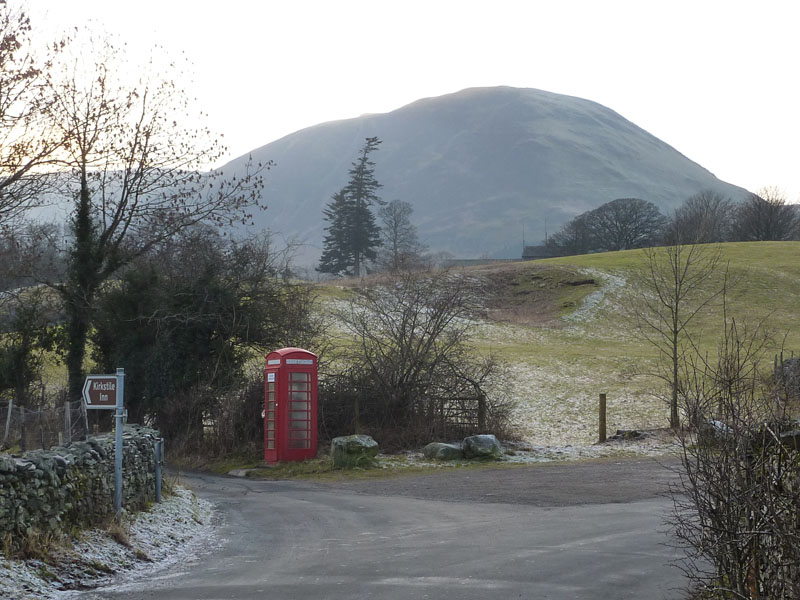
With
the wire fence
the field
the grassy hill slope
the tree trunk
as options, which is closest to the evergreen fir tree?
the grassy hill slope

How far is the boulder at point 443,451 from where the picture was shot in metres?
20.3

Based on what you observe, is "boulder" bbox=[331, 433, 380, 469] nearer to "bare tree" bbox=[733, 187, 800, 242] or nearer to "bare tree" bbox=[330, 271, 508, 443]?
"bare tree" bbox=[330, 271, 508, 443]

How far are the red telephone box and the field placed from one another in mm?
7000

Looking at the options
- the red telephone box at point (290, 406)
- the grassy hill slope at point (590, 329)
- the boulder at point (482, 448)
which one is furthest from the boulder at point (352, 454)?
the grassy hill slope at point (590, 329)

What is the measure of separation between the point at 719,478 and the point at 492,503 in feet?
26.9

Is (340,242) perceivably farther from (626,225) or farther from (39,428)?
(39,428)

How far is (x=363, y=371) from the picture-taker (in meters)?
22.6

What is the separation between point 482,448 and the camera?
20.3m

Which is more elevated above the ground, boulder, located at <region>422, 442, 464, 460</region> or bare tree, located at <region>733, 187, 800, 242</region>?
bare tree, located at <region>733, 187, 800, 242</region>

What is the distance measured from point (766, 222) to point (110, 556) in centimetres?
9503

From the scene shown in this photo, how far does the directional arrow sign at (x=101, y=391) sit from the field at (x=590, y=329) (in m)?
12.4

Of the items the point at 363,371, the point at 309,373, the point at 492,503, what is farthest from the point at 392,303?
the point at 492,503

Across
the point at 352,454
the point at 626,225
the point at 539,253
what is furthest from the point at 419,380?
the point at 539,253

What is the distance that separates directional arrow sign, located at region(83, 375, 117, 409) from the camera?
1060 centimetres
